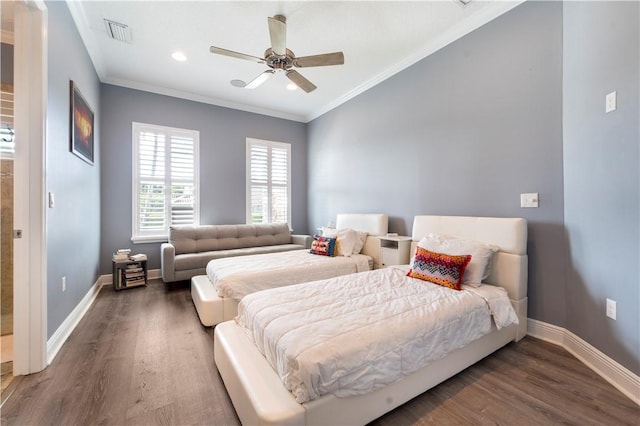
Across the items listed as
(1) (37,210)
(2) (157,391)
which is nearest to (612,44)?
(2) (157,391)

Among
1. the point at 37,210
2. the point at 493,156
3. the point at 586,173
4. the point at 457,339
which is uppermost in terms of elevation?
the point at 493,156

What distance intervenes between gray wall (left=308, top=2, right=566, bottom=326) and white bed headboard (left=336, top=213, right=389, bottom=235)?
0.15 metres

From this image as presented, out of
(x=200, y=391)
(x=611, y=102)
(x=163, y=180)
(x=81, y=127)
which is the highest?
(x=81, y=127)

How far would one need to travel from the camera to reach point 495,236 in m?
2.50

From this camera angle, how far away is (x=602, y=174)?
1892 millimetres

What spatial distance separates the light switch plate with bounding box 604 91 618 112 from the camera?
5.92 feet

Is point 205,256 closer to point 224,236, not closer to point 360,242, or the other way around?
point 224,236

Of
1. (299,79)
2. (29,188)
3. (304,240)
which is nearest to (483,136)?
(299,79)

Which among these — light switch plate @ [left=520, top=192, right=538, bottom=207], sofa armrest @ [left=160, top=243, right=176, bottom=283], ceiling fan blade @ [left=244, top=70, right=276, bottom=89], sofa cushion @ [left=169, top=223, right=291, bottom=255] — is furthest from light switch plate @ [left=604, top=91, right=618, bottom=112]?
sofa armrest @ [left=160, top=243, right=176, bottom=283]

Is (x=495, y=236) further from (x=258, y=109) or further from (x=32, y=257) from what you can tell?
(x=258, y=109)

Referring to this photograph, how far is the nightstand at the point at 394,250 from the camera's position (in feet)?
10.6

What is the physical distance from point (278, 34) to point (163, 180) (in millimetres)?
3294

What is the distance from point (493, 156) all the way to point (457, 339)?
1883mm

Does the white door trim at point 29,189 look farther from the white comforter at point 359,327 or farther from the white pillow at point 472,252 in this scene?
the white pillow at point 472,252
